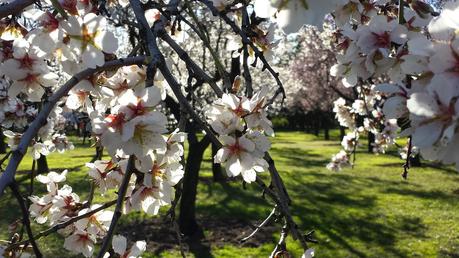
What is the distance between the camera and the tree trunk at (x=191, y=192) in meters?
8.98

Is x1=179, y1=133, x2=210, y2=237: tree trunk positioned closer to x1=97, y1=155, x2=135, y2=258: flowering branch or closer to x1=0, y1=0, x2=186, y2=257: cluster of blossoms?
x1=0, y1=0, x2=186, y2=257: cluster of blossoms

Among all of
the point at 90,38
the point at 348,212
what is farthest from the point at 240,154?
the point at 348,212

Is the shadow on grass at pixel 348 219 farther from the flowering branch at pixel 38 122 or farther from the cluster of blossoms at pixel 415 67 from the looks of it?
the flowering branch at pixel 38 122

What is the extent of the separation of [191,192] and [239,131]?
26.1 feet

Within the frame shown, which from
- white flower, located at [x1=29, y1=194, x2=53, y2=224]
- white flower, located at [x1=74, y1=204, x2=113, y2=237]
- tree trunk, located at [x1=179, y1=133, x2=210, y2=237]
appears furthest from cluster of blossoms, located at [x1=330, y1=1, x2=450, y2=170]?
tree trunk, located at [x1=179, y1=133, x2=210, y2=237]

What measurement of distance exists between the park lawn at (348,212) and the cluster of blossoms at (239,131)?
16.5ft

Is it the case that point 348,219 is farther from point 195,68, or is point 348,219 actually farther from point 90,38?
point 90,38

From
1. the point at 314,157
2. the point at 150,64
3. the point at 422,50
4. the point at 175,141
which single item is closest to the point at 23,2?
the point at 150,64

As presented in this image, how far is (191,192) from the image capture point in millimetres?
9297

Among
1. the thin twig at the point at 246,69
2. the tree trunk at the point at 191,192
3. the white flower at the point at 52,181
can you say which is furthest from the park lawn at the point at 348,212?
the thin twig at the point at 246,69

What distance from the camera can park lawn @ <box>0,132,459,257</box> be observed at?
8.06 metres

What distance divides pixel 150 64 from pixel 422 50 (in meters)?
0.65

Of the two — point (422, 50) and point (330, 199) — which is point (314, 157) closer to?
point (330, 199)

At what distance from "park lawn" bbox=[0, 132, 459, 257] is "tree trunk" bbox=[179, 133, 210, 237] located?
12.5 inches
